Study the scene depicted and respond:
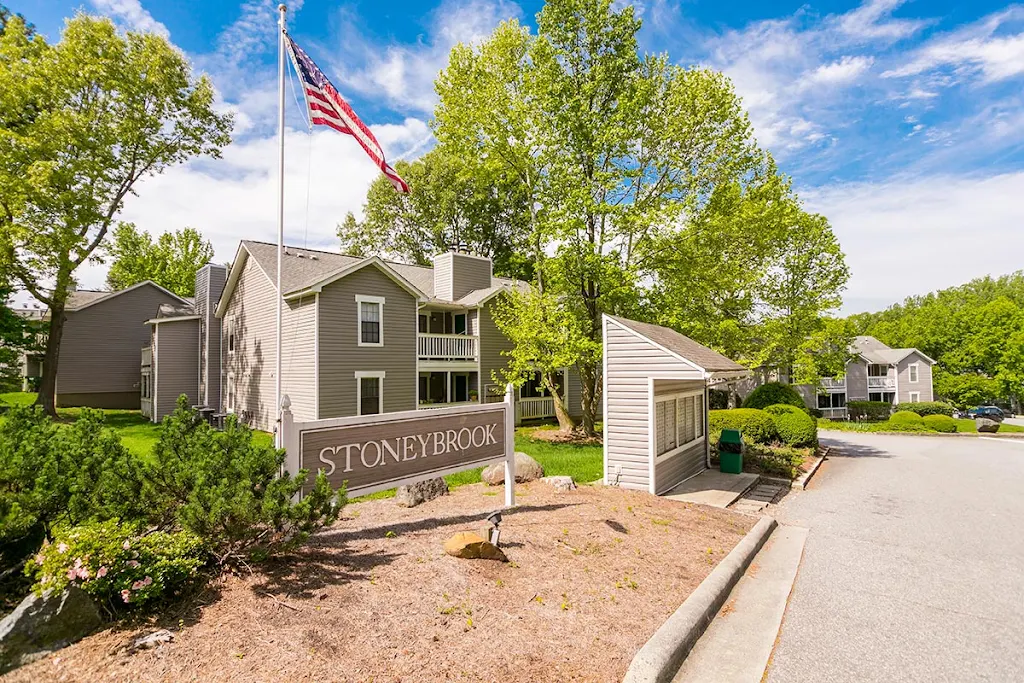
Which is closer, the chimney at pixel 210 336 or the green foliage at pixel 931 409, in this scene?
the chimney at pixel 210 336

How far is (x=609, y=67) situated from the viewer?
16062 millimetres

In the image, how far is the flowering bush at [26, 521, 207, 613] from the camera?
3.74 m

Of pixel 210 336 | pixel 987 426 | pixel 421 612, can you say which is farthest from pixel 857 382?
pixel 421 612

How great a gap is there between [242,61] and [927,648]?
1592 cm

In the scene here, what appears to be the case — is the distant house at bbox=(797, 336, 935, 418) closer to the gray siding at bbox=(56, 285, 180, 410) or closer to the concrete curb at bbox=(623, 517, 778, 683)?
the concrete curb at bbox=(623, 517, 778, 683)

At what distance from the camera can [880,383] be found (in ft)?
162

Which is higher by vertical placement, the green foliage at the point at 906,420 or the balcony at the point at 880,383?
the balcony at the point at 880,383

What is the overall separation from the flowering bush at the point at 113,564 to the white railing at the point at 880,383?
5747 centimetres

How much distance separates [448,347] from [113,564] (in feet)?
60.6

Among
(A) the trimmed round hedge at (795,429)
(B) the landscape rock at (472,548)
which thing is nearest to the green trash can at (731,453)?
(A) the trimmed round hedge at (795,429)

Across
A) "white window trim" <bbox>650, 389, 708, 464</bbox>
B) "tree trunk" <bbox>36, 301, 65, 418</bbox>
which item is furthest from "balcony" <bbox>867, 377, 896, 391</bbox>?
"tree trunk" <bbox>36, 301, 65, 418</bbox>

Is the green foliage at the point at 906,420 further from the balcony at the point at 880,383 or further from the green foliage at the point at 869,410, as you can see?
the balcony at the point at 880,383

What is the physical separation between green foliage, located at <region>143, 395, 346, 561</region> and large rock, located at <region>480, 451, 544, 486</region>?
504 cm

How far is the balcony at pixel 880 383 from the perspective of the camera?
162 feet
